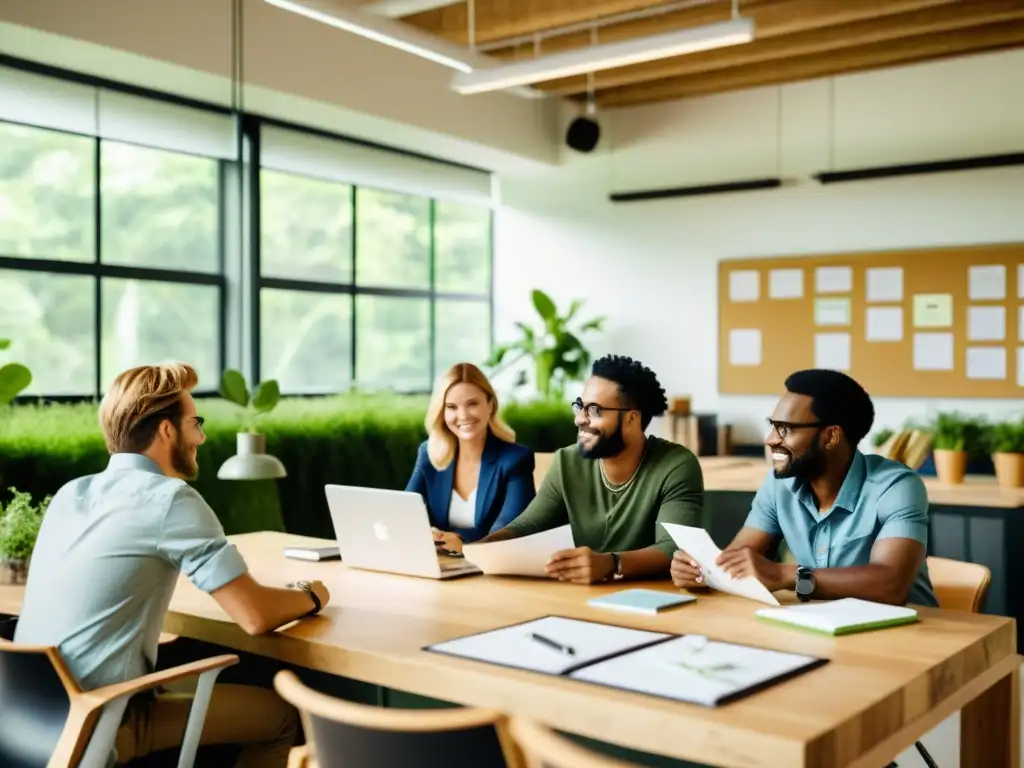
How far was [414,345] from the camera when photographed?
873 centimetres

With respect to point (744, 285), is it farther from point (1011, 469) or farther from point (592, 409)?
point (592, 409)

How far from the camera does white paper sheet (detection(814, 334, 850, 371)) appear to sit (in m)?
8.05

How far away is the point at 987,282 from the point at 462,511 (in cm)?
528

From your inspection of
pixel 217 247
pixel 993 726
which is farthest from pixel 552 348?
pixel 993 726

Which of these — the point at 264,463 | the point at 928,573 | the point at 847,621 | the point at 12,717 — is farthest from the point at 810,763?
the point at 264,463

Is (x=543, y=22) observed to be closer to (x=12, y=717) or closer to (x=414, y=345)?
(x=414, y=345)

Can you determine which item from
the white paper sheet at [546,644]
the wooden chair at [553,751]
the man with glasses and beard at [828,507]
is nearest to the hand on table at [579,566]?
the man with glasses and beard at [828,507]

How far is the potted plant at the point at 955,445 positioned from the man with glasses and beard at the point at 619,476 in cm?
219

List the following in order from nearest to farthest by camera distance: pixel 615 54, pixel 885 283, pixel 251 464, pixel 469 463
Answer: pixel 251 464 → pixel 469 463 → pixel 615 54 → pixel 885 283

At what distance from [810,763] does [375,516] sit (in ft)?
4.77

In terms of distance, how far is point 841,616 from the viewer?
212cm

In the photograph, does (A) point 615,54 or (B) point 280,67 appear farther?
(B) point 280,67

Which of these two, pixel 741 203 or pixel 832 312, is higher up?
pixel 741 203

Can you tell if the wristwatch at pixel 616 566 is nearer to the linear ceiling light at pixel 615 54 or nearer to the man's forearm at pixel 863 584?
the man's forearm at pixel 863 584
